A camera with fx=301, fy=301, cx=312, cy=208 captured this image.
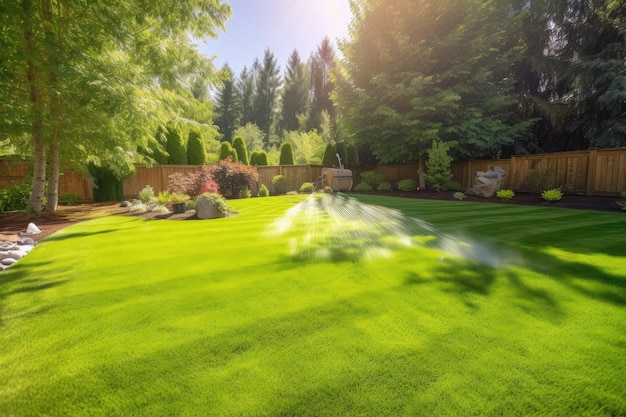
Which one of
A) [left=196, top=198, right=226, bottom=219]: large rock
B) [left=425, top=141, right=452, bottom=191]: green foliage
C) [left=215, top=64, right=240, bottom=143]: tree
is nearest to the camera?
[left=196, top=198, right=226, bottom=219]: large rock

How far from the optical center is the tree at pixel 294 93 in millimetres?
38219

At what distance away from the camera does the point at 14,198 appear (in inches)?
354

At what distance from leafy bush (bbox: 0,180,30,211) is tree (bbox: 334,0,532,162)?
13090mm

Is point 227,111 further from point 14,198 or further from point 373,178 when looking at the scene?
point 14,198

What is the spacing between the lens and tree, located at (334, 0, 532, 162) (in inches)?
516

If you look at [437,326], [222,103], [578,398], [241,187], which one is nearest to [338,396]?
[437,326]

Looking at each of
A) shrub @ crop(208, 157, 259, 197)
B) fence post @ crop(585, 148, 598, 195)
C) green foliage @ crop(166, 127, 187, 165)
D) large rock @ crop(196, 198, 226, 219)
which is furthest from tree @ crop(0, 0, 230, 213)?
fence post @ crop(585, 148, 598, 195)

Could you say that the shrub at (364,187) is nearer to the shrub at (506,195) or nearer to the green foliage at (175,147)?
the shrub at (506,195)

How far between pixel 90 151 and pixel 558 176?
1544 cm

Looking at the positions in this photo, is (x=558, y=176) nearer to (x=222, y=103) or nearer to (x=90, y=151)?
(x=90, y=151)

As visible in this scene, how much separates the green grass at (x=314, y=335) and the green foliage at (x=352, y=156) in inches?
665

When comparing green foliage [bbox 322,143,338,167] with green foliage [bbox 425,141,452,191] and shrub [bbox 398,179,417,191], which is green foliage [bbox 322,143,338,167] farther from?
green foliage [bbox 425,141,452,191]

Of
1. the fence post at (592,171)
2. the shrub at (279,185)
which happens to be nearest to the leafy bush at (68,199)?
the shrub at (279,185)

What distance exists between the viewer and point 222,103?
37219 mm
